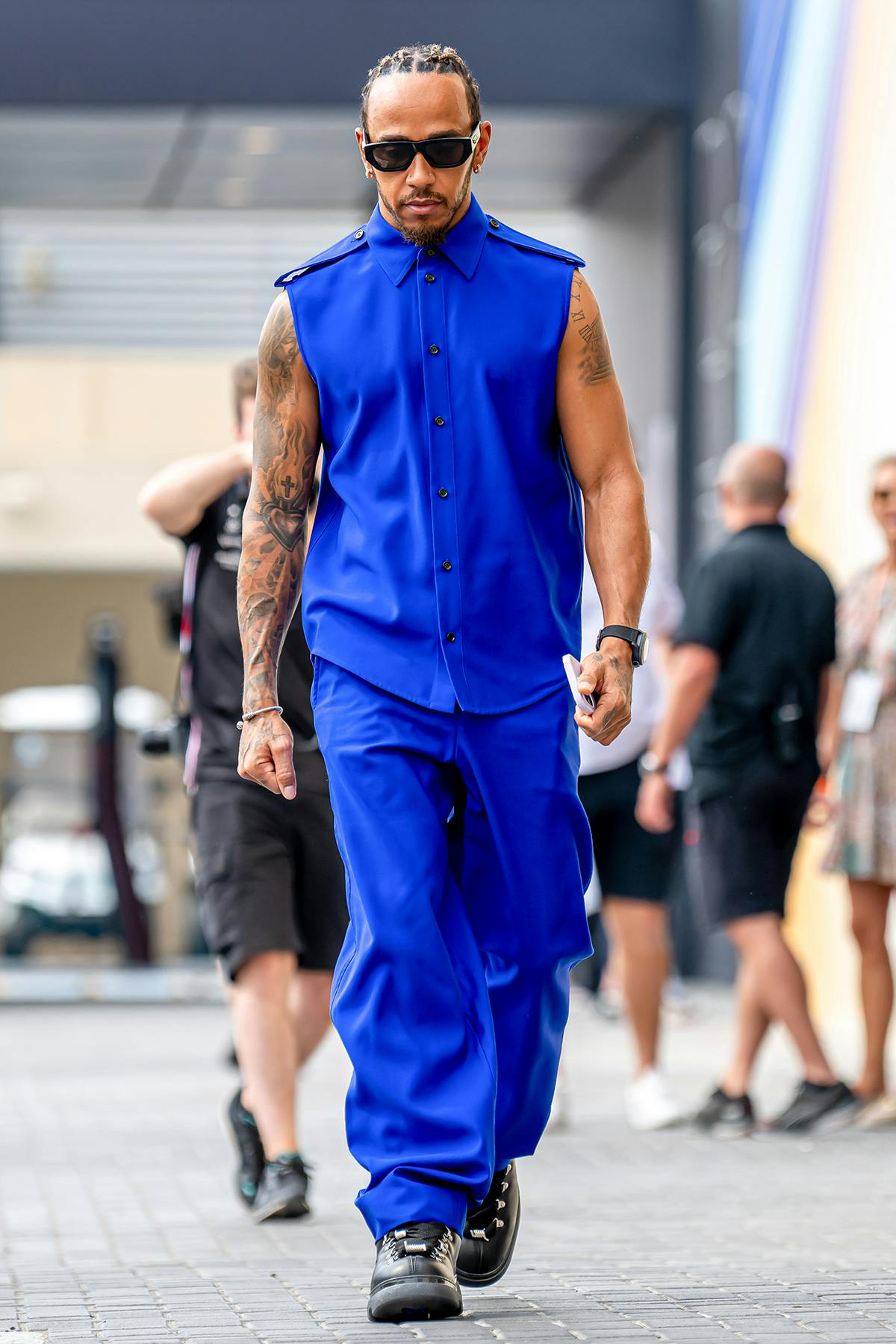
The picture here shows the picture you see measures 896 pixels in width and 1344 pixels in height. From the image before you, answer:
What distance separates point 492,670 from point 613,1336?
1.02m

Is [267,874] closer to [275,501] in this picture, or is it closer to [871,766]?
[275,501]

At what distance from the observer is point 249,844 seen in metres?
5.22

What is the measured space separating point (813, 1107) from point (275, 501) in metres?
3.46

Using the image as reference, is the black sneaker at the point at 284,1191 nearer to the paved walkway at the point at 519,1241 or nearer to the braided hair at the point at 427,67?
the paved walkway at the point at 519,1241

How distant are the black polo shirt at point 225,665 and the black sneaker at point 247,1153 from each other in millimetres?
790

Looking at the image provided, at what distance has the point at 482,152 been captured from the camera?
3.67m

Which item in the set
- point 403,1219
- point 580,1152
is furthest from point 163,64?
point 403,1219

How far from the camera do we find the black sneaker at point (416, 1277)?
332 centimetres

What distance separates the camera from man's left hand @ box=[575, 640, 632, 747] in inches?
137

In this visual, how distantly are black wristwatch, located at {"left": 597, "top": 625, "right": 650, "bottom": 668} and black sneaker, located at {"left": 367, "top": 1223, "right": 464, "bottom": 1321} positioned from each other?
0.95m

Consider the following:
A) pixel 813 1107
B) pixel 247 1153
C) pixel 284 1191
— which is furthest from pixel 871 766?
pixel 284 1191

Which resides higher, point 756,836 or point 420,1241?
point 756,836

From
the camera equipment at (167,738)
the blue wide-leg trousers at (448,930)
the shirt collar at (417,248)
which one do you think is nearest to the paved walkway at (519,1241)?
the blue wide-leg trousers at (448,930)

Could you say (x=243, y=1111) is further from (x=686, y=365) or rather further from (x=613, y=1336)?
(x=686, y=365)
